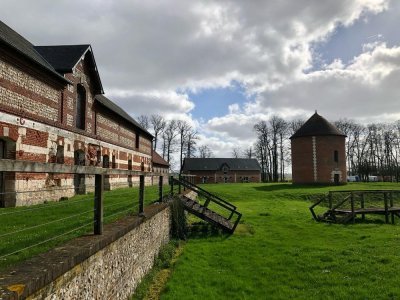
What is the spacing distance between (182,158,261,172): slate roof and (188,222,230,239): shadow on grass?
181 feet

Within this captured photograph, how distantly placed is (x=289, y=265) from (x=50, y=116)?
459 inches

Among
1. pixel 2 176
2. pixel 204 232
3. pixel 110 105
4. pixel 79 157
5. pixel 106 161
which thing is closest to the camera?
pixel 2 176

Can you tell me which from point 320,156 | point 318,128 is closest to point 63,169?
point 320,156

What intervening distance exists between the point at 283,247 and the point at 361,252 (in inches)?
85.3

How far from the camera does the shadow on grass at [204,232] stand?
469 inches

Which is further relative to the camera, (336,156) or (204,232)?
(336,156)

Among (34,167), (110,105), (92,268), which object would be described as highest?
(110,105)

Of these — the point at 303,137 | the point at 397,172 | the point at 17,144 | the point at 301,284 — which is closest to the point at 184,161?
the point at 303,137

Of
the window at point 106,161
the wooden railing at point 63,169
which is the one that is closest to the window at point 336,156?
the window at point 106,161

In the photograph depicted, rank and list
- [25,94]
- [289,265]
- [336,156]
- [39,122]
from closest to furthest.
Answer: [289,265] < [25,94] < [39,122] < [336,156]

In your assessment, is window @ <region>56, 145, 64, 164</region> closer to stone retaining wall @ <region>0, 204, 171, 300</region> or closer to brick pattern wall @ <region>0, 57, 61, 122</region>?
brick pattern wall @ <region>0, 57, 61, 122</region>

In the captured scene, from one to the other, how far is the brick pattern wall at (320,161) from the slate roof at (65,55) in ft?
101

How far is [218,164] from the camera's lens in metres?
70.6

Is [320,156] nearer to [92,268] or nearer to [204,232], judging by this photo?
[204,232]
